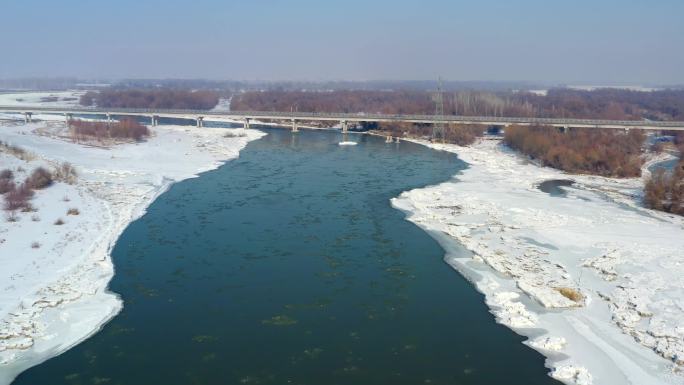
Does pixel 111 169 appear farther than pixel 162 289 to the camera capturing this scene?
Yes

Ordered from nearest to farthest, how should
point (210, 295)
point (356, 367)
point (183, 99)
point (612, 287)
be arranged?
point (356, 367) → point (210, 295) → point (612, 287) → point (183, 99)

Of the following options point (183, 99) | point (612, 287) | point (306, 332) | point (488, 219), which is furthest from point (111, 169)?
point (183, 99)

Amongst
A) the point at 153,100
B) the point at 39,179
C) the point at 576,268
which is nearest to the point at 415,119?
the point at 39,179

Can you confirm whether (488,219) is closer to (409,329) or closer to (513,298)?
(513,298)

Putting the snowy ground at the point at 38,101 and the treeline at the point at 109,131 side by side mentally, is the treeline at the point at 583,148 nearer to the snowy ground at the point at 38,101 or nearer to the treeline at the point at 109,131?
the treeline at the point at 109,131

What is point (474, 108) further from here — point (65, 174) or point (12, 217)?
point (12, 217)
